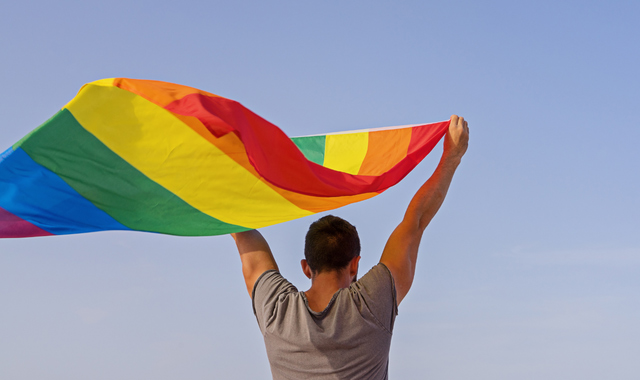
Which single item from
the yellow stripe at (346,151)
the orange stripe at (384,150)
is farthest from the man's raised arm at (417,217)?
the yellow stripe at (346,151)

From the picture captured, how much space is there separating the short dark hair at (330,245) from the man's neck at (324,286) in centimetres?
3

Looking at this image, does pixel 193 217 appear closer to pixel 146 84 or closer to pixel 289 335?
pixel 146 84

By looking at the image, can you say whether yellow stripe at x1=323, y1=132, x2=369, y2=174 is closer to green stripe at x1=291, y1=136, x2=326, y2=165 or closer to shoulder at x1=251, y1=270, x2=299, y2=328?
green stripe at x1=291, y1=136, x2=326, y2=165

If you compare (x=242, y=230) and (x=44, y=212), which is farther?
(x=44, y=212)

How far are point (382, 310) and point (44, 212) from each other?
85.3 inches

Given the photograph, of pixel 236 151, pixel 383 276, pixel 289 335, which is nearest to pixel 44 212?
pixel 236 151

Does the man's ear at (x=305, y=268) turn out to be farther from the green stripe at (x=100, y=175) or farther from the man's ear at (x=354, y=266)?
the green stripe at (x=100, y=175)

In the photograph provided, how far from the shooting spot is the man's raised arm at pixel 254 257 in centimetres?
296

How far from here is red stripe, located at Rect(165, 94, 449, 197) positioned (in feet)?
11.8

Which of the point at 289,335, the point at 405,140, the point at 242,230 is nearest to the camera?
the point at 289,335

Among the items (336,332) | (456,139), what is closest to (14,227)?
(336,332)

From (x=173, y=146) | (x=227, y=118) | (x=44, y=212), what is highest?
(x=227, y=118)

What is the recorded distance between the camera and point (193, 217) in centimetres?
360

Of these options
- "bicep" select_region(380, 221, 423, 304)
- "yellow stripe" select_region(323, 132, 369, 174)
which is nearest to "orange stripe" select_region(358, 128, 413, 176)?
"yellow stripe" select_region(323, 132, 369, 174)
